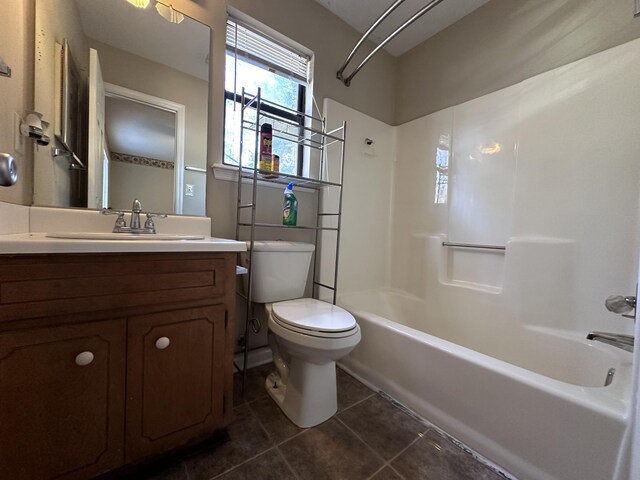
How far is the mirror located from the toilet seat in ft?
2.29

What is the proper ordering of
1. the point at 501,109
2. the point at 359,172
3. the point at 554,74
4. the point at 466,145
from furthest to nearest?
the point at 359,172 → the point at 466,145 → the point at 501,109 → the point at 554,74

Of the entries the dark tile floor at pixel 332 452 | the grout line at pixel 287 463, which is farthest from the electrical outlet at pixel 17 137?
the grout line at pixel 287 463

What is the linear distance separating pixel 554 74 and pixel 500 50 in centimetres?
41

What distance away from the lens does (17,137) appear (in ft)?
2.88

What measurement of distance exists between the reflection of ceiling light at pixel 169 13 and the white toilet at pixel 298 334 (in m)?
1.17

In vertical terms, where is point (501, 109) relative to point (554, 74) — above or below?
below

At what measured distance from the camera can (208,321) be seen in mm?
918

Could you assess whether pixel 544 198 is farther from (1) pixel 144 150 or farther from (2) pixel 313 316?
A: (1) pixel 144 150

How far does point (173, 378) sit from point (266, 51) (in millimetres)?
1795

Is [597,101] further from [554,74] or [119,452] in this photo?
[119,452]

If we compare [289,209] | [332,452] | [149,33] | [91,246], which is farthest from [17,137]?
[332,452]

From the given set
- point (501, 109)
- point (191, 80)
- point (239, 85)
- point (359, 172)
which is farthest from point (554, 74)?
point (191, 80)

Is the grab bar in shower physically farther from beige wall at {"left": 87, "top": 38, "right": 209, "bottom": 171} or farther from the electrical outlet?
the electrical outlet

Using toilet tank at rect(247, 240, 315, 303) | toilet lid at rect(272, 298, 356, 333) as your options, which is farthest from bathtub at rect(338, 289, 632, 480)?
toilet tank at rect(247, 240, 315, 303)
